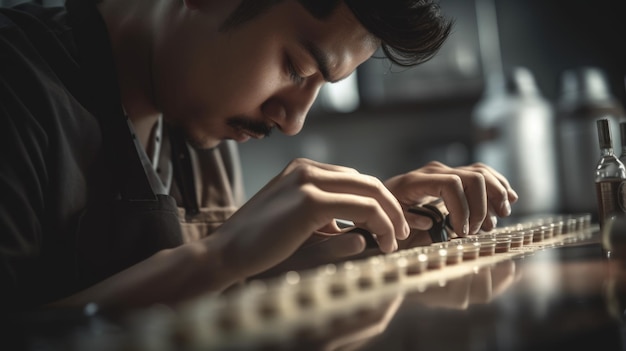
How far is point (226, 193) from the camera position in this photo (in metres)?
1.43

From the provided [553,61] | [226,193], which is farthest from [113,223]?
[553,61]

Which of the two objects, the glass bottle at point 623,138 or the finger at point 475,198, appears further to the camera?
the glass bottle at point 623,138

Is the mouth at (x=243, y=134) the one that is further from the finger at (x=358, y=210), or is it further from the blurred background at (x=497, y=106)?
the blurred background at (x=497, y=106)

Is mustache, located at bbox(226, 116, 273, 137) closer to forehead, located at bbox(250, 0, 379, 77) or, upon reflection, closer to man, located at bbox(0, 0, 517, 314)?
man, located at bbox(0, 0, 517, 314)

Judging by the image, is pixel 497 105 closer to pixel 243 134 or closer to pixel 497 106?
pixel 497 106

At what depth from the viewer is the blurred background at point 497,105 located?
1.98 m

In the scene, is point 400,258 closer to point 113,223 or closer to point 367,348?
point 367,348

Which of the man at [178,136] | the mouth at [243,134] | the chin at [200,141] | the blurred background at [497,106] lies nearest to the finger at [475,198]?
the man at [178,136]

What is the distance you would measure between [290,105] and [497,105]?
1214 millimetres

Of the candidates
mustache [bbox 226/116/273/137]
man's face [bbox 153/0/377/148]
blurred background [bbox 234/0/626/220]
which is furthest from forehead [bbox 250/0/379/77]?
blurred background [bbox 234/0/626/220]

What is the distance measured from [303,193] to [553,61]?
6.84ft

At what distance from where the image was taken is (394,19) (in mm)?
1001

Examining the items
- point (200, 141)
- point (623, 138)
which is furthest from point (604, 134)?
point (200, 141)

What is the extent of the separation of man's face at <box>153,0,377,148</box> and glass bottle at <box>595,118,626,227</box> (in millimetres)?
419
